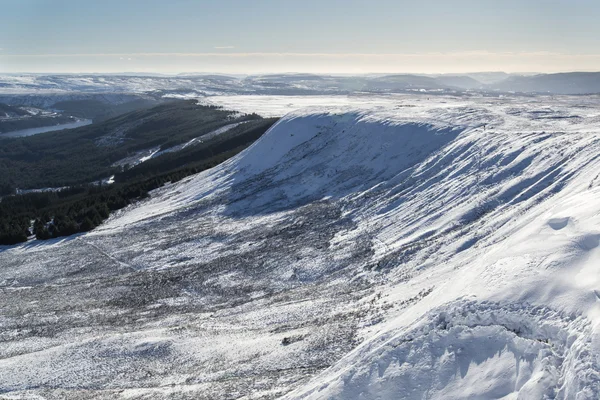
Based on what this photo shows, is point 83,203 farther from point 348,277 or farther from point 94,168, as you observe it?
point 94,168

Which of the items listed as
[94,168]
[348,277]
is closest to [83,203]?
[348,277]

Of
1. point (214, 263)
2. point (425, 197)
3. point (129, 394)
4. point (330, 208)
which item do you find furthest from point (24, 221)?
point (425, 197)

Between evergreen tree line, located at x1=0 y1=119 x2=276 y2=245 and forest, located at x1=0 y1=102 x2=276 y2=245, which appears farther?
forest, located at x1=0 y1=102 x2=276 y2=245

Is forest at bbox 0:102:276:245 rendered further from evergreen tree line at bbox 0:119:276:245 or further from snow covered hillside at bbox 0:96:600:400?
snow covered hillside at bbox 0:96:600:400

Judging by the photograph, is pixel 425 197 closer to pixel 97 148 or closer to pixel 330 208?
pixel 330 208

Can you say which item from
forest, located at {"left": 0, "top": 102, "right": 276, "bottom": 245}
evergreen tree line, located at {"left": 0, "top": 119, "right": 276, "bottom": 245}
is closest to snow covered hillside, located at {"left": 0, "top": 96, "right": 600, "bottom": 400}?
evergreen tree line, located at {"left": 0, "top": 119, "right": 276, "bottom": 245}

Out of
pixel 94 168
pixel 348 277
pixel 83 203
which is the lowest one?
pixel 94 168

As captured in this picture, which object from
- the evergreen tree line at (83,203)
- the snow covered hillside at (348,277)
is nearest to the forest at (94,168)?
the evergreen tree line at (83,203)

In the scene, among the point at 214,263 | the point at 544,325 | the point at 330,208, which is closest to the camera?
the point at 544,325
